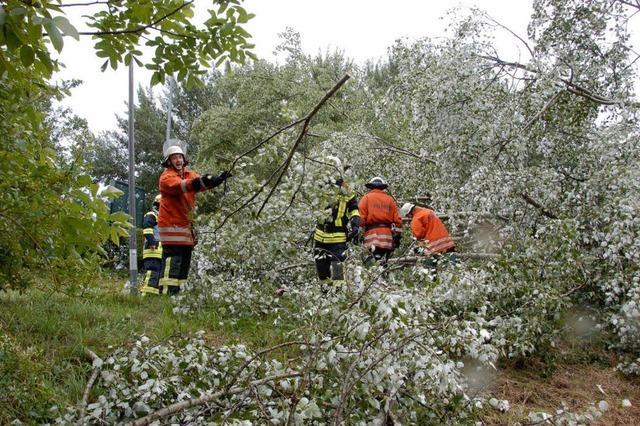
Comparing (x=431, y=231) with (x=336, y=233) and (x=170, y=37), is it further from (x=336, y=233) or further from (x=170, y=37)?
(x=170, y=37)

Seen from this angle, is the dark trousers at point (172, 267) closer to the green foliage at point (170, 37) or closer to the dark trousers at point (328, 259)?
the dark trousers at point (328, 259)

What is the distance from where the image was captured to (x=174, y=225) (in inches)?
221

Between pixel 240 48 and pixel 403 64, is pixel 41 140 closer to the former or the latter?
pixel 240 48

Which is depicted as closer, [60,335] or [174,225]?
[60,335]

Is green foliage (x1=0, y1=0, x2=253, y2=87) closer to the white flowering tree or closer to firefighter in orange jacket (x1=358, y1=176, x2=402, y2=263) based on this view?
the white flowering tree

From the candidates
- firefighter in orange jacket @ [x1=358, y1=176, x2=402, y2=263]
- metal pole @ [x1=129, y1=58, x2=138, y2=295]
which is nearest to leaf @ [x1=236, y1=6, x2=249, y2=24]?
metal pole @ [x1=129, y1=58, x2=138, y2=295]

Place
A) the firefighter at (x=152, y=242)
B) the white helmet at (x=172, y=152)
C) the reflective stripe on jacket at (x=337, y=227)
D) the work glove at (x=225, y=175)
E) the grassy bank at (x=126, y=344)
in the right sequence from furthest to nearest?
1. the firefighter at (x=152, y=242)
2. the reflective stripe on jacket at (x=337, y=227)
3. the white helmet at (x=172, y=152)
4. the work glove at (x=225, y=175)
5. the grassy bank at (x=126, y=344)

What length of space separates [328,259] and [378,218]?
1.07 m

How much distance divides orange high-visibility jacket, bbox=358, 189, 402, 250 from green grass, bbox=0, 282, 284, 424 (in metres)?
2.23

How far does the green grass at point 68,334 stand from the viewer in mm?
2666

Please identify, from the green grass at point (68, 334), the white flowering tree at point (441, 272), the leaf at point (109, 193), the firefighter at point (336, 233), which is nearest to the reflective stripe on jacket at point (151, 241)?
the white flowering tree at point (441, 272)

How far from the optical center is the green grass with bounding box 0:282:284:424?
2.67 m

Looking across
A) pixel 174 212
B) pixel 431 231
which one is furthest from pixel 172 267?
pixel 431 231

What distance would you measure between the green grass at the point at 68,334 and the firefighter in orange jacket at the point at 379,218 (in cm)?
223
